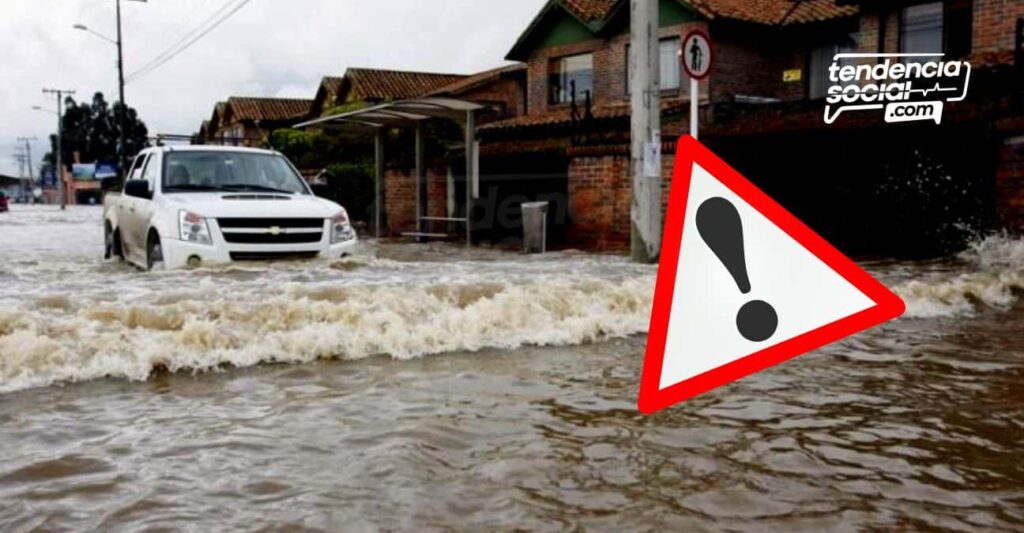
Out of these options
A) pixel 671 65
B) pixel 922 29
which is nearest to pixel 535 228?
pixel 922 29

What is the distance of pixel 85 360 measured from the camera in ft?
18.8

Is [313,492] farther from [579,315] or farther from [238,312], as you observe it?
[579,315]

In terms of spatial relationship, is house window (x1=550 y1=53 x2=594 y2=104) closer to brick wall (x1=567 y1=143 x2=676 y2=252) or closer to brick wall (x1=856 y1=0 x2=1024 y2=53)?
brick wall (x1=856 y1=0 x2=1024 y2=53)

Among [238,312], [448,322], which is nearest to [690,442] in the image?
[448,322]

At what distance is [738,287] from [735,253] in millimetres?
108

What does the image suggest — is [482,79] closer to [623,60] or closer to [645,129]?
[623,60]

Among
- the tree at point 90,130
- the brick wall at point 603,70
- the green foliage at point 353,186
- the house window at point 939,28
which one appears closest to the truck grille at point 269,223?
the house window at point 939,28

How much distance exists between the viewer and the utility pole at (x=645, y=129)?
12.8 metres

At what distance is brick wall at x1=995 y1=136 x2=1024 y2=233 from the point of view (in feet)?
40.2

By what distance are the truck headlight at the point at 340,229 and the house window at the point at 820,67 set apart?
58.0ft

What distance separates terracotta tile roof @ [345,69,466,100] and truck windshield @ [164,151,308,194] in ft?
88.8

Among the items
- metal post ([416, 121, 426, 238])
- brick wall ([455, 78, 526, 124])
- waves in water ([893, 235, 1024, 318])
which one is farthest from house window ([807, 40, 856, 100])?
waves in water ([893, 235, 1024, 318])

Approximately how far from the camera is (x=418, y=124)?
19.2 m

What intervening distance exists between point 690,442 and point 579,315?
12.0 feet
